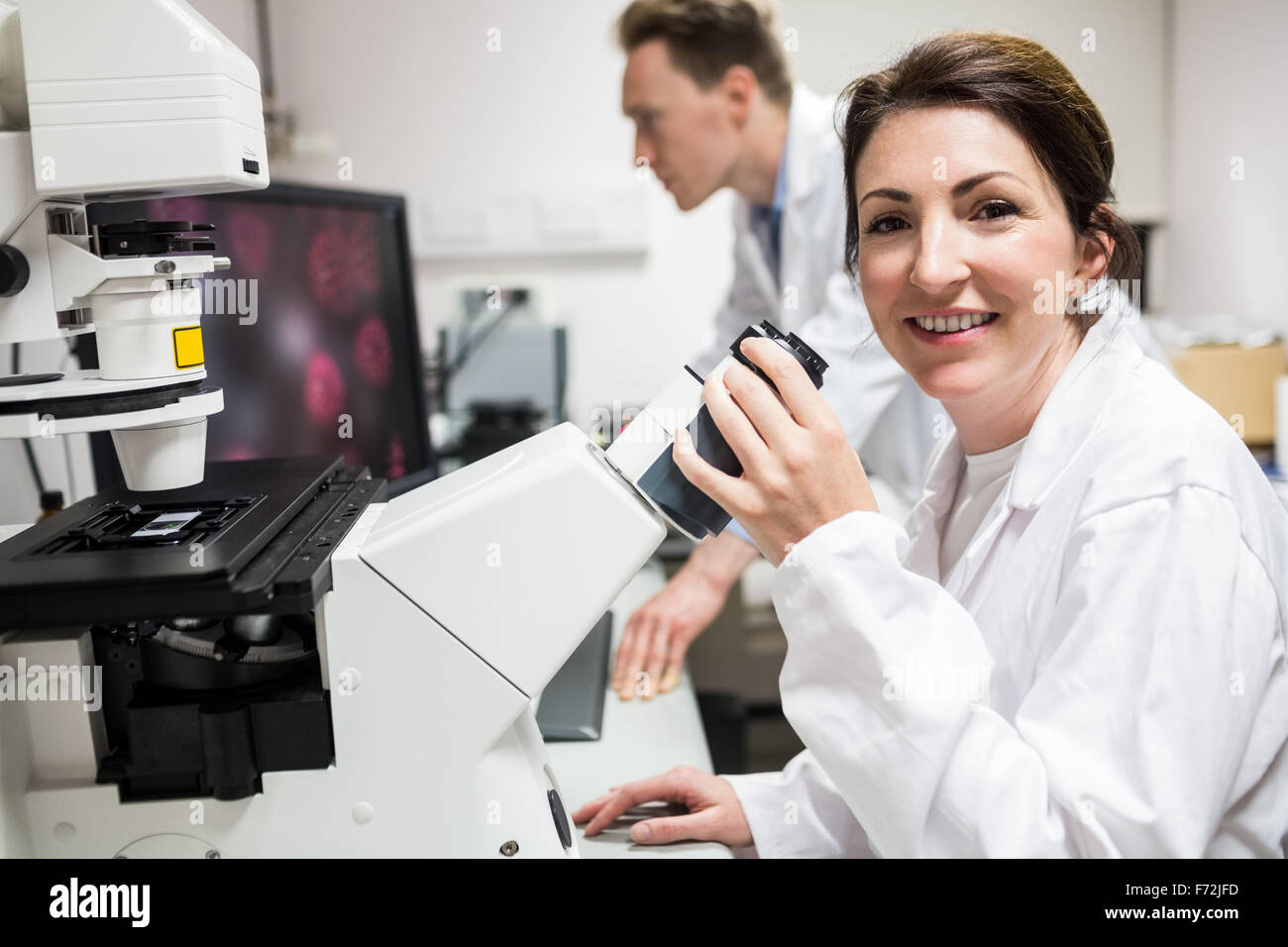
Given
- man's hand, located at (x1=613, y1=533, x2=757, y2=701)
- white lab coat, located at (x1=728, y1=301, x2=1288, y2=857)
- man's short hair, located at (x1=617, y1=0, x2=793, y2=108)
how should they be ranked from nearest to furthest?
white lab coat, located at (x1=728, y1=301, x2=1288, y2=857), man's hand, located at (x1=613, y1=533, x2=757, y2=701), man's short hair, located at (x1=617, y1=0, x2=793, y2=108)

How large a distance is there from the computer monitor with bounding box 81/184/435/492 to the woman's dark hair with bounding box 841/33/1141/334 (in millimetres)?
675

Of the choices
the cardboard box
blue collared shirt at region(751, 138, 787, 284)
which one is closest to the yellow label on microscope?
Answer: blue collared shirt at region(751, 138, 787, 284)

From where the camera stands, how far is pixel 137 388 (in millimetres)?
672

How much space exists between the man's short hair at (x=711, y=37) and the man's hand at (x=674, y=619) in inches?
33.4

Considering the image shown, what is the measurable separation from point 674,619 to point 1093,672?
0.76 metres

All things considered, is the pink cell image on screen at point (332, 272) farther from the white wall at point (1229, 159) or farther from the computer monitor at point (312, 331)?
the white wall at point (1229, 159)

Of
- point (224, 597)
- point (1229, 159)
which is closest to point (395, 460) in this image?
point (224, 597)

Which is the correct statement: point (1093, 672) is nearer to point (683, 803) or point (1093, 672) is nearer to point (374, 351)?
point (683, 803)

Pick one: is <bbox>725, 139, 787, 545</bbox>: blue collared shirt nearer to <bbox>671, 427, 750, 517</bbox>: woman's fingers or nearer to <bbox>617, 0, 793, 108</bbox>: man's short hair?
<bbox>617, 0, 793, 108</bbox>: man's short hair

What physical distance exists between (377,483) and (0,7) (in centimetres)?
45

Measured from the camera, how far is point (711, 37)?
1.70m

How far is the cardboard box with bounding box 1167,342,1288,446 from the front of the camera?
1882 mm
